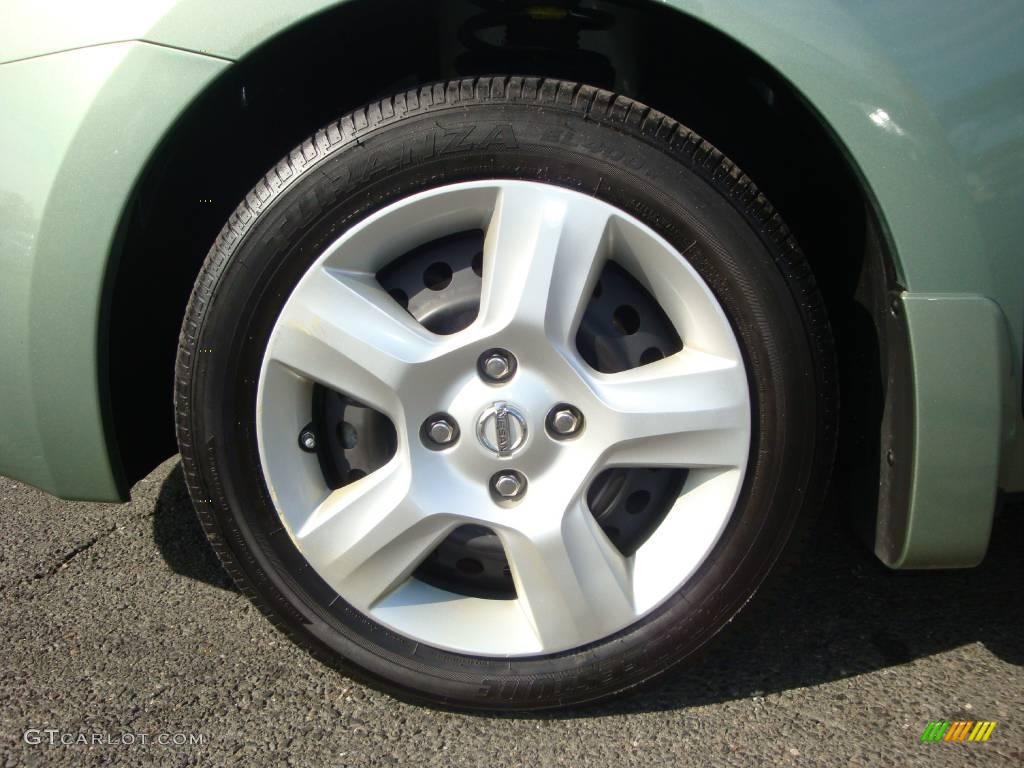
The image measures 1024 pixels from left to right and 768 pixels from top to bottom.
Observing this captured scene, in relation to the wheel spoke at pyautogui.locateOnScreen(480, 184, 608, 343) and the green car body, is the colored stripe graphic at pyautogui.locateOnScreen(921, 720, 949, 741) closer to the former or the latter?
the green car body

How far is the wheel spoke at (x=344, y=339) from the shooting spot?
1.34 metres

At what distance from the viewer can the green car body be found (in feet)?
4.05

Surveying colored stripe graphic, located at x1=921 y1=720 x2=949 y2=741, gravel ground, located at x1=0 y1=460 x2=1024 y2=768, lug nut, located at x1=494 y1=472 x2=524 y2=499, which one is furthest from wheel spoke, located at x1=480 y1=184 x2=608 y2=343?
colored stripe graphic, located at x1=921 y1=720 x2=949 y2=741

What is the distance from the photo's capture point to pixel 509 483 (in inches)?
55.3

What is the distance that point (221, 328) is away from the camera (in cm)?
136

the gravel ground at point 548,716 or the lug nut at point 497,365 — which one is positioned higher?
the lug nut at point 497,365

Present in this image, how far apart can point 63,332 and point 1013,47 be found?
1.45 m

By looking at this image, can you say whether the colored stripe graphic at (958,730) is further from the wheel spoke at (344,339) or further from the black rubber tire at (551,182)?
the wheel spoke at (344,339)

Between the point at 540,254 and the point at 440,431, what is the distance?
321 mm

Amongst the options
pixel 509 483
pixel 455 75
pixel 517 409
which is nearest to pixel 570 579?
pixel 509 483

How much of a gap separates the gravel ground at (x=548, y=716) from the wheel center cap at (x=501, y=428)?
482mm

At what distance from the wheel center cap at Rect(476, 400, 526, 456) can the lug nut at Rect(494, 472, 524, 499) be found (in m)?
0.04

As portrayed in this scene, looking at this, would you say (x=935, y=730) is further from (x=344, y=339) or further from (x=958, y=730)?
(x=344, y=339)

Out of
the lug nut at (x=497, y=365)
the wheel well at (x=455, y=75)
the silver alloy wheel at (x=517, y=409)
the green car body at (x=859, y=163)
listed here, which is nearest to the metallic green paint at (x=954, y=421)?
the green car body at (x=859, y=163)
